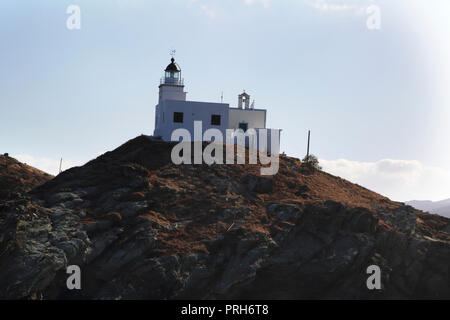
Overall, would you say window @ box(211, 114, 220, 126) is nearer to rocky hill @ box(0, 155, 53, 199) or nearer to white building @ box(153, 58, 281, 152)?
white building @ box(153, 58, 281, 152)

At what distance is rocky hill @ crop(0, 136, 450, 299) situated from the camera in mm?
43625

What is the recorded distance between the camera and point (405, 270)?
48.1 meters

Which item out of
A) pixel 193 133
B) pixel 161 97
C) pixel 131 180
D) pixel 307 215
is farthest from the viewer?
pixel 161 97

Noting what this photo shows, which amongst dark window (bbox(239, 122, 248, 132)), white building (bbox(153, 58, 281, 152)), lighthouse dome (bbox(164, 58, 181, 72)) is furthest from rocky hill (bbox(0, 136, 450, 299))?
lighthouse dome (bbox(164, 58, 181, 72))

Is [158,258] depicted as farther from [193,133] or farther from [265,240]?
[193,133]

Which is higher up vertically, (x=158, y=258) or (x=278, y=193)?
(x=278, y=193)

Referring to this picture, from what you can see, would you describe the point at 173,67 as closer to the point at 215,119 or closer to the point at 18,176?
the point at 215,119

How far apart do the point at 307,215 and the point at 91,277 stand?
18.5 metres

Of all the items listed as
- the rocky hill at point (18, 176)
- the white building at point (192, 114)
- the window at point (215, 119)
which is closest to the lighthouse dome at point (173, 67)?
the white building at point (192, 114)

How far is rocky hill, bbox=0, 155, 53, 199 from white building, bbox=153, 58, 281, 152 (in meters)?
18.6

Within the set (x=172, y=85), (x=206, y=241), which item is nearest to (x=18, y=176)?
(x=172, y=85)

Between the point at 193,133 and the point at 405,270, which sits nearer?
the point at 405,270

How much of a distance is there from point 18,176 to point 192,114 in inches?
1108
